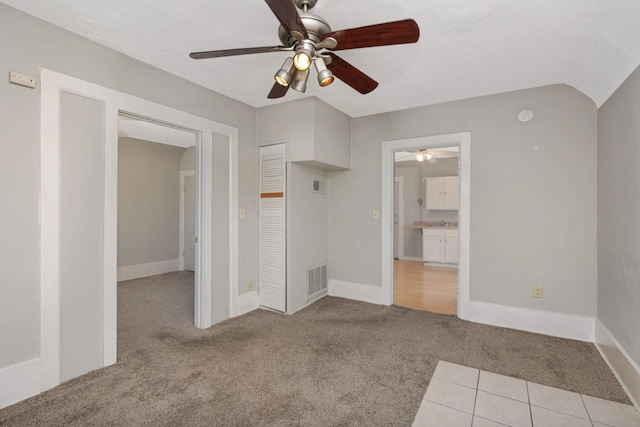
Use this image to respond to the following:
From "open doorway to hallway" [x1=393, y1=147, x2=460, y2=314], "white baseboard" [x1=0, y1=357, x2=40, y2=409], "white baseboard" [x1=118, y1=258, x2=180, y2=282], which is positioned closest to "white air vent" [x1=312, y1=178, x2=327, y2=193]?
"open doorway to hallway" [x1=393, y1=147, x2=460, y2=314]

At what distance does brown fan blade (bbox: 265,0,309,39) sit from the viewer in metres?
1.31

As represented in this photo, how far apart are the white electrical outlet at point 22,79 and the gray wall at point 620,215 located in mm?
3980

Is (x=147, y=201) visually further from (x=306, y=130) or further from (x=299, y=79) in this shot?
(x=299, y=79)

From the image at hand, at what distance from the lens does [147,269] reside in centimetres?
556

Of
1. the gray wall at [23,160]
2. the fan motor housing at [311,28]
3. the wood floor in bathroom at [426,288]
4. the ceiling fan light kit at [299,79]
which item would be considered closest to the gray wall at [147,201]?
the gray wall at [23,160]

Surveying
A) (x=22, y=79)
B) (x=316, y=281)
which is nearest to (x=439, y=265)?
(x=316, y=281)

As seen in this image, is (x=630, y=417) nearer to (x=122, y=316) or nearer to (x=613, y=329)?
(x=613, y=329)

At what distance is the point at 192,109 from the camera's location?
299 centimetres

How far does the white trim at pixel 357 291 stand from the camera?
3.93m

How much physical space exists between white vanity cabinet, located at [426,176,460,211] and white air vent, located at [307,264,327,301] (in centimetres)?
390

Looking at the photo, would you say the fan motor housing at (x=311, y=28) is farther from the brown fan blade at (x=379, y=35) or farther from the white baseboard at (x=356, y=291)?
the white baseboard at (x=356, y=291)

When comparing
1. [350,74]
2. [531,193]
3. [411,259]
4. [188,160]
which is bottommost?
[411,259]

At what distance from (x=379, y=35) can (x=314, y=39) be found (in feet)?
1.28

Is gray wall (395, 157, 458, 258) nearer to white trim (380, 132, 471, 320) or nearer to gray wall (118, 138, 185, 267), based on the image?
white trim (380, 132, 471, 320)
